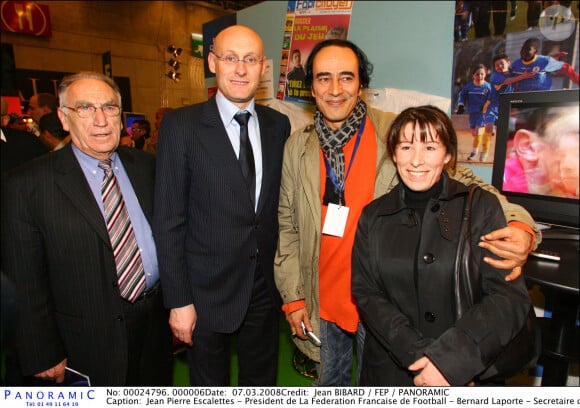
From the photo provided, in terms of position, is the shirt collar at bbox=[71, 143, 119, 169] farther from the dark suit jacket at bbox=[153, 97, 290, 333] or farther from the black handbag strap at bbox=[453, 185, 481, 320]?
the black handbag strap at bbox=[453, 185, 481, 320]

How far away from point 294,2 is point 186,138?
2.83 metres

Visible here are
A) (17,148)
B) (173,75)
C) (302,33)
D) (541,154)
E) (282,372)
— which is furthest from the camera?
(173,75)

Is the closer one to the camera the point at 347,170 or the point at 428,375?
the point at 428,375

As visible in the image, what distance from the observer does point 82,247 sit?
1.55 m

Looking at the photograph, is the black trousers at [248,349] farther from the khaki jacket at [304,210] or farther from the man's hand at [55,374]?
the man's hand at [55,374]

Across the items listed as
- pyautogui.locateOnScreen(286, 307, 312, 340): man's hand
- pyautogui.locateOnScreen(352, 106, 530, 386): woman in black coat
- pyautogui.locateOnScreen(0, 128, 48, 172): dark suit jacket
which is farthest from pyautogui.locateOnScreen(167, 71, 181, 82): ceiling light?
pyautogui.locateOnScreen(352, 106, 530, 386): woman in black coat

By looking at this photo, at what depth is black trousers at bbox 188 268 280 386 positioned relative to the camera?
1834mm

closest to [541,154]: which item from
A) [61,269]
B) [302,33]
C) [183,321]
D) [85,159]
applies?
[183,321]

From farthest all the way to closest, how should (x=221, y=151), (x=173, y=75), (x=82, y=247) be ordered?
(x=173, y=75) < (x=221, y=151) < (x=82, y=247)

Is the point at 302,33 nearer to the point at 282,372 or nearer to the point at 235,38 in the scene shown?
the point at 235,38

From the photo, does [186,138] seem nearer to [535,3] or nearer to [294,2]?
[535,3]

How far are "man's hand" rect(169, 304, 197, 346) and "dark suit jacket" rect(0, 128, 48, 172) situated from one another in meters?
1.56

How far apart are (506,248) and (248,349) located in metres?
1.33

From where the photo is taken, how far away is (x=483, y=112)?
2.37 m
